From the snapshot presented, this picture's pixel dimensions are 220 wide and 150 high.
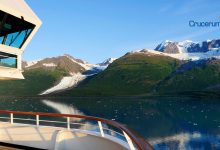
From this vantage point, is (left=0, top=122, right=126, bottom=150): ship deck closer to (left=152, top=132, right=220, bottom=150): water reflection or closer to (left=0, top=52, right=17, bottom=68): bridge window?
(left=0, top=52, right=17, bottom=68): bridge window

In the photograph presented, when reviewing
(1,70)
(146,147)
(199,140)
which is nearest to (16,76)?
(1,70)

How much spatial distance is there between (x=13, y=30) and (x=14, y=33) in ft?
0.54

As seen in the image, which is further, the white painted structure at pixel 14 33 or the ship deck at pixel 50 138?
the white painted structure at pixel 14 33

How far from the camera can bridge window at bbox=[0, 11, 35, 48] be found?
13988 millimetres

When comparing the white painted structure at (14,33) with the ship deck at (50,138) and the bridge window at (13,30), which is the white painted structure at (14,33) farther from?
the ship deck at (50,138)

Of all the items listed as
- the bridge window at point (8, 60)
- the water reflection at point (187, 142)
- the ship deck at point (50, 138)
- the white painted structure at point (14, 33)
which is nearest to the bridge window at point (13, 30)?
the white painted structure at point (14, 33)

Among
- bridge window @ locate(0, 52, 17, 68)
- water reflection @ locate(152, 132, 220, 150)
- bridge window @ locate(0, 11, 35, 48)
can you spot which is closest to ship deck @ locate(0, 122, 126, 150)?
bridge window @ locate(0, 52, 17, 68)

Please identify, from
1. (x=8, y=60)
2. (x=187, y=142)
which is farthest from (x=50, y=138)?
(x=187, y=142)

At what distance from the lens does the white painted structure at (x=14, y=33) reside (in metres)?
14.0

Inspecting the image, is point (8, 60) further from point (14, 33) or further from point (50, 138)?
point (50, 138)

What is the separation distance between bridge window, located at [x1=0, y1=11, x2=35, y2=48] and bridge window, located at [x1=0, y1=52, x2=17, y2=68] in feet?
1.75

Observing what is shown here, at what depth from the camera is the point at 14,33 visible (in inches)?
594

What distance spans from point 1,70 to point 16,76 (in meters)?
0.98

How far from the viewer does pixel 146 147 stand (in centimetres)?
489
